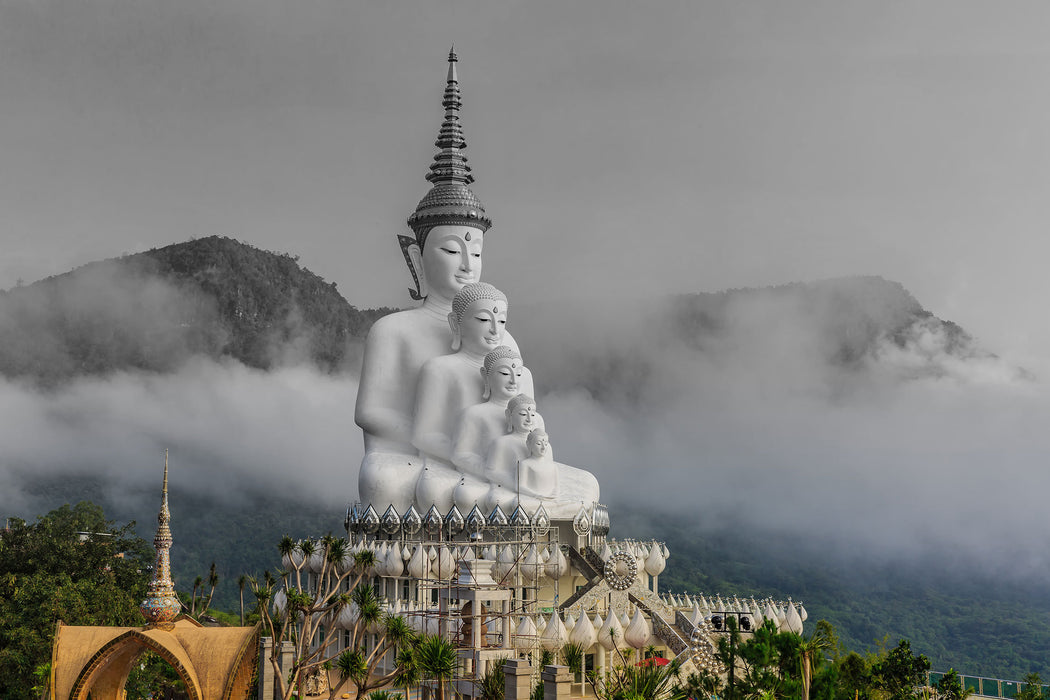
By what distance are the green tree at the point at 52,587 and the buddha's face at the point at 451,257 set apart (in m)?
10.5

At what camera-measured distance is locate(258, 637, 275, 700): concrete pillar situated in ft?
63.1

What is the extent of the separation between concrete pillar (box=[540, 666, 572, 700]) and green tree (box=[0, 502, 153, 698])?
1175 cm

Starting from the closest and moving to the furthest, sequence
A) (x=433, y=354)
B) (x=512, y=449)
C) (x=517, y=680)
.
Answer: (x=517, y=680), (x=512, y=449), (x=433, y=354)

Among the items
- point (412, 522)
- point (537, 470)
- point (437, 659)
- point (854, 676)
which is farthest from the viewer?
point (537, 470)

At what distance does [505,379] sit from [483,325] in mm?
1699

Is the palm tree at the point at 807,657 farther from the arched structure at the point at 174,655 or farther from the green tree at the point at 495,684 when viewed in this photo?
the arched structure at the point at 174,655

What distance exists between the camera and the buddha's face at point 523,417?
26.8 meters

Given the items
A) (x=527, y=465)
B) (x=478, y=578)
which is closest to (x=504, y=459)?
(x=527, y=465)

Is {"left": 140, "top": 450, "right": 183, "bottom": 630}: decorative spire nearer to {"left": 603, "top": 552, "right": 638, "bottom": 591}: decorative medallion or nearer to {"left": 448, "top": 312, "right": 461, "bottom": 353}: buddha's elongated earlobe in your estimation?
{"left": 603, "top": 552, "right": 638, "bottom": 591}: decorative medallion

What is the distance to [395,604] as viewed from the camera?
2425cm

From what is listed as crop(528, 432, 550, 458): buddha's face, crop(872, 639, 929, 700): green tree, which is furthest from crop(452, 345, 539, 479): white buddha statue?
crop(872, 639, 929, 700): green tree

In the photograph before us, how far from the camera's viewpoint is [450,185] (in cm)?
3095

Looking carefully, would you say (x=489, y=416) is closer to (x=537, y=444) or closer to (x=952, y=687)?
(x=537, y=444)

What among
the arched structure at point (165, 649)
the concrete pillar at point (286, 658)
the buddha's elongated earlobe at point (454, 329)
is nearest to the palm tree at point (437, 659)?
the arched structure at point (165, 649)
